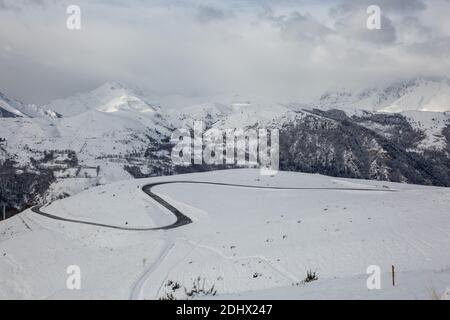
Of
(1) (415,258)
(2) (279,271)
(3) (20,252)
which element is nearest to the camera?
(1) (415,258)

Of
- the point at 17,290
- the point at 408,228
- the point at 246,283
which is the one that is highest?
the point at 408,228

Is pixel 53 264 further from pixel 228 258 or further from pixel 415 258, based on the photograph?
pixel 415 258

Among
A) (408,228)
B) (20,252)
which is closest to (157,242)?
(20,252)
